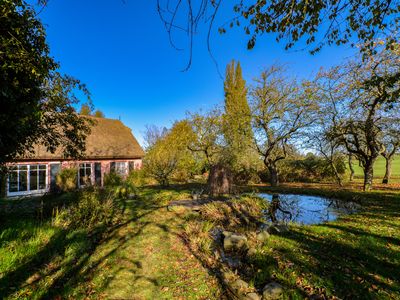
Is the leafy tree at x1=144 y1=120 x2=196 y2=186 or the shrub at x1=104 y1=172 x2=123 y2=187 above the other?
the leafy tree at x1=144 y1=120 x2=196 y2=186

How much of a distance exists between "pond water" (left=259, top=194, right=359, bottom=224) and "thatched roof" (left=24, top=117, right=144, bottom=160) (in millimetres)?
15161

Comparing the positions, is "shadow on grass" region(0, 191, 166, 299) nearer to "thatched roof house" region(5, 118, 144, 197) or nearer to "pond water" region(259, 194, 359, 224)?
"pond water" region(259, 194, 359, 224)

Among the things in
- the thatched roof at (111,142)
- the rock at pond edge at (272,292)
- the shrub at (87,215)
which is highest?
the thatched roof at (111,142)

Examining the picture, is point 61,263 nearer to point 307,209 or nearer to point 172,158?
point 307,209

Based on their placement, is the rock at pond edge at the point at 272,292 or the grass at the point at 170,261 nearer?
the rock at pond edge at the point at 272,292

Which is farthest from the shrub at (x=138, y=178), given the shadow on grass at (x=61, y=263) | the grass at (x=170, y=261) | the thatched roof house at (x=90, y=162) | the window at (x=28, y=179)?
the shadow on grass at (x=61, y=263)

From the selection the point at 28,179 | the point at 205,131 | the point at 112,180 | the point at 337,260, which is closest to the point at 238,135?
the point at 205,131

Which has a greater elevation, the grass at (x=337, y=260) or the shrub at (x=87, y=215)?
the shrub at (x=87, y=215)

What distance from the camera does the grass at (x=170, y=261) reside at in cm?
352

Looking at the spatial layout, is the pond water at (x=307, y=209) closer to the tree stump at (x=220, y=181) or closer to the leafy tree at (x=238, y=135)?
the tree stump at (x=220, y=181)

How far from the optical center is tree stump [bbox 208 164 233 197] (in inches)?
430

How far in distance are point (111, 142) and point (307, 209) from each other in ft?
62.0

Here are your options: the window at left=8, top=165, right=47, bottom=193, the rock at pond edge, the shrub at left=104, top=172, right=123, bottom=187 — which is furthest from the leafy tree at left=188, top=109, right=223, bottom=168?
the rock at pond edge

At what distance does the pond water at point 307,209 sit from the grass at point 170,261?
4.10 ft
